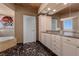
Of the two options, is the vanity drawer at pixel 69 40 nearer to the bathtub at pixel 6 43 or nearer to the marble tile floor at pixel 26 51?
the marble tile floor at pixel 26 51

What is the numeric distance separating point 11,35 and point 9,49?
0.28 meters

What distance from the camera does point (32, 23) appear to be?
228cm

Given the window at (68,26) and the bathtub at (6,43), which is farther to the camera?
the window at (68,26)

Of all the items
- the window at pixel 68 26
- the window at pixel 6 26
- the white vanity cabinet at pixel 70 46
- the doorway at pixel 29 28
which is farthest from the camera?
the window at pixel 68 26

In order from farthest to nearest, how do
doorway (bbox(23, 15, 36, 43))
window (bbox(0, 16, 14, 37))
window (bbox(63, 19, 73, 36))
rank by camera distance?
window (bbox(63, 19, 73, 36)), doorway (bbox(23, 15, 36, 43)), window (bbox(0, 16, 14, 37))

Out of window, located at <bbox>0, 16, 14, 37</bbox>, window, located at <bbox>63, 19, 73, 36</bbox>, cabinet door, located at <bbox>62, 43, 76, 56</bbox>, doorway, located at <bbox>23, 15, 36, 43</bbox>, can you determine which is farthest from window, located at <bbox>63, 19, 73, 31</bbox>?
window, located at <bbox>0, 16, 14, 37</bbox>

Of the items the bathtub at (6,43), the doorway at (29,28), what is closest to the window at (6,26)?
the bathtub at (6,43)

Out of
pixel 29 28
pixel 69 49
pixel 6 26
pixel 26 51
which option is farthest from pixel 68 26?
pixel 6 26

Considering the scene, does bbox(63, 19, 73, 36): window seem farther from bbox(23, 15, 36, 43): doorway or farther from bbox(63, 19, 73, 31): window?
bbox(23, 15, 36, 43): doorway

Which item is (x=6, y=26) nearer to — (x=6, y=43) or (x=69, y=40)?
(x=6, y=43)

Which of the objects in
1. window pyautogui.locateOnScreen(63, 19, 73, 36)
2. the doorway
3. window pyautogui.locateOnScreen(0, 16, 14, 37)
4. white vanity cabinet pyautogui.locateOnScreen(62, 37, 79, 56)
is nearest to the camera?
white vanity cabinet pyautogui.locateOnScreen(62, 37, 79, 56)

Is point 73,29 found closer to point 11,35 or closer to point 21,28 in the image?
point 21,28

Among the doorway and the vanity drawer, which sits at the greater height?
the doorway

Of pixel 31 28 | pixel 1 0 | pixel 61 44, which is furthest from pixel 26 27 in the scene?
pixel 1 0
